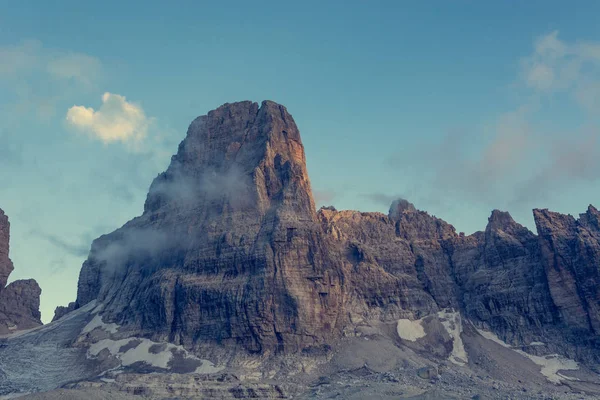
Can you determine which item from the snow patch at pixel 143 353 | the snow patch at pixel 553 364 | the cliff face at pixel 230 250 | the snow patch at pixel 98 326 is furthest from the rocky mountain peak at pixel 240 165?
the snow patch at pixel 553 364

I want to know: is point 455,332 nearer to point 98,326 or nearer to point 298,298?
point 298,298

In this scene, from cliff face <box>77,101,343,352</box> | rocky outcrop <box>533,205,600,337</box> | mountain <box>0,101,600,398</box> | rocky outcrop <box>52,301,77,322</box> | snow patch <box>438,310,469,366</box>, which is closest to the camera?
mountain <box>0,101,600,398</box>

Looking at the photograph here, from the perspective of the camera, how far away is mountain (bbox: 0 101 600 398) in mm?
129875

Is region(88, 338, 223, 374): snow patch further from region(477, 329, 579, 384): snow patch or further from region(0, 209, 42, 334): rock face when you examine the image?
region(477, 329, 579, 384): snow patch

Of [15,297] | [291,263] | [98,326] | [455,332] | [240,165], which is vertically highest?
[240,165]

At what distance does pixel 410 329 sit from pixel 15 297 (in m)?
108

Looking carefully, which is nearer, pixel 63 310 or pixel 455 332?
pixel 455 332

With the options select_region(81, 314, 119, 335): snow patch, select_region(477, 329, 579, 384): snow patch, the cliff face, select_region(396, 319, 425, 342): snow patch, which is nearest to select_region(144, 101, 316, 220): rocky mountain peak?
the cliff face

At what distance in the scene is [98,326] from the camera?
155625mm

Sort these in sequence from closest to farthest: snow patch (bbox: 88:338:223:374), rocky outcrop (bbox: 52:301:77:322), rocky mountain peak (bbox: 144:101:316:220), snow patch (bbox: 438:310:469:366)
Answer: snow patch (bbox: 88:338:223:374)
snow patch (bbox: 438:310:469:366)
rocky mountain peak (bbox: 144:101:316:220)
rocky outcrop (bbox: 52:301:77:322)

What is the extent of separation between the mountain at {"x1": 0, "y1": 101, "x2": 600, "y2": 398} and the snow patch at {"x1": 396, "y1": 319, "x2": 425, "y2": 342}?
0.44 metres

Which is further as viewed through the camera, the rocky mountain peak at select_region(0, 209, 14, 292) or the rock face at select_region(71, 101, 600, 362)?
the rocky mountain peak at select_region(0, 209, 14, 292)

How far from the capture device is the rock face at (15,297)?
584 feet

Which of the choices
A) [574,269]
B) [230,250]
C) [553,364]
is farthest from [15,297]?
[574,269]
